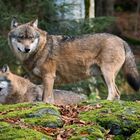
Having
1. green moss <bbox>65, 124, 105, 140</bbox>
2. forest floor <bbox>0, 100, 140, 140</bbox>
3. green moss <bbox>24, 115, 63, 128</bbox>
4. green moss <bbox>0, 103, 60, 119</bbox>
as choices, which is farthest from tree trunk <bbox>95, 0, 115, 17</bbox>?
green moss <bbox>65, 124, 105, 140</bbox>

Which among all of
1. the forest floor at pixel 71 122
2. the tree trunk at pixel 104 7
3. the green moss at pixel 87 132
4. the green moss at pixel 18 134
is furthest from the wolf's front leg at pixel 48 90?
the tree trunk at pixel 104 7

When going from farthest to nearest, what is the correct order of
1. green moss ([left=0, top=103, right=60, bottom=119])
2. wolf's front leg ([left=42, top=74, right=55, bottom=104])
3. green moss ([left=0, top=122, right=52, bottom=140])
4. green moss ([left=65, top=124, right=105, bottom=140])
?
1. wolf's front leg ([left=42, top=74, right=55, bottom=104])
2. green moss ([left=0, top=103, right=60, bottom=119])
3. green moss ([left=65, top=124, right=105, bottom=140])
4. green moss ([left=0, top=122, right=52, bottom=140])

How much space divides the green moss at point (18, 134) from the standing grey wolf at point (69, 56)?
4.07 m

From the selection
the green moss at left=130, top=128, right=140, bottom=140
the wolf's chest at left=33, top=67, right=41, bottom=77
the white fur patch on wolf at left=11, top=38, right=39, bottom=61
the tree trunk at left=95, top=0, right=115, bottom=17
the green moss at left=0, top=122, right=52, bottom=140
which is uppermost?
the white fur patch on wolf at left=11, top=38, right=39, bottom=61

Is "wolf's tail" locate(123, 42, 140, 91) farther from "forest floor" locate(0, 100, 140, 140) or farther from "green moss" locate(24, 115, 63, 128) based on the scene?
"green moss" locate(24, 115, 63, 128)

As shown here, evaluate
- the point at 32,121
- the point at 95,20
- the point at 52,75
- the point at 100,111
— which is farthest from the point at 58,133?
the point at 95,20

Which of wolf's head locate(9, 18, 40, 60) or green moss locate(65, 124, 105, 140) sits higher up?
wolf's head locate(9, 18, 40, 60)

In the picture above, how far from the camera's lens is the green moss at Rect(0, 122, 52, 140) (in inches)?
328

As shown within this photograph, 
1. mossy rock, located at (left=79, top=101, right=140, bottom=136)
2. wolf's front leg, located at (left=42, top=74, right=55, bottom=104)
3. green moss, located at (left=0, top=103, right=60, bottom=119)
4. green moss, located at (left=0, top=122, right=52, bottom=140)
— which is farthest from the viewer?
wolf's front leg, located at (left=42, top=74, right=55, bottom=104)

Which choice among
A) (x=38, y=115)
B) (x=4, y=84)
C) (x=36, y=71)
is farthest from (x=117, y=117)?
(x=4, y=84)

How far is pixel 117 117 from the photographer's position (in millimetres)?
9125

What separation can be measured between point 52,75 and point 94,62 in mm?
921

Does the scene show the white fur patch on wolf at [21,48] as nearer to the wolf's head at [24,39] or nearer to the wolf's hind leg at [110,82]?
the wolf's head at [24,39]

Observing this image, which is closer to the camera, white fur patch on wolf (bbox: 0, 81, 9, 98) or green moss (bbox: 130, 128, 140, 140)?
green moss (bbox: 130, 128, 140, 140)
